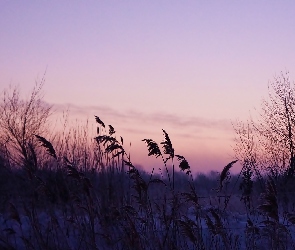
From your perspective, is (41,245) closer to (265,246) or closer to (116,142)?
(116,142)

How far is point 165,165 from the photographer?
22.2 feet

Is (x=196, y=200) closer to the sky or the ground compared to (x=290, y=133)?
closer to the ground

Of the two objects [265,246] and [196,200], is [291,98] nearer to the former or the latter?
[265,246]

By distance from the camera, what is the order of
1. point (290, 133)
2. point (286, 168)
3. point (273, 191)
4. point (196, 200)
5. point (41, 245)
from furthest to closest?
point (290, 133)
point (286, 168)
point (41, 245)
point (196, 200)
point (273, 191)

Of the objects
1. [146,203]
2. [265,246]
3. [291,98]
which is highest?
[291,98]

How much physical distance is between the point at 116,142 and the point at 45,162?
1646cm

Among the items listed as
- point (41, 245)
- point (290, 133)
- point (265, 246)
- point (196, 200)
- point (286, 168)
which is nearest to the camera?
point (196, 200)

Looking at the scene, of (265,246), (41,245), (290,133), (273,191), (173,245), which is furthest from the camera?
(290,133)

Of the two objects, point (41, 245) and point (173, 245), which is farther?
point (41, 245)

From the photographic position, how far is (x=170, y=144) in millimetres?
6602

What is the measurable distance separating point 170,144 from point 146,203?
1076 mm

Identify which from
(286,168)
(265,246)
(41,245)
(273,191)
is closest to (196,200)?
(273,191)

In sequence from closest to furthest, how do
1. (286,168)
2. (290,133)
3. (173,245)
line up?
(173,245) < (286,168) < (290,133)

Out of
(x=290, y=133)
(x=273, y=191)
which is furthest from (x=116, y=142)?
(x=290, y=133)
